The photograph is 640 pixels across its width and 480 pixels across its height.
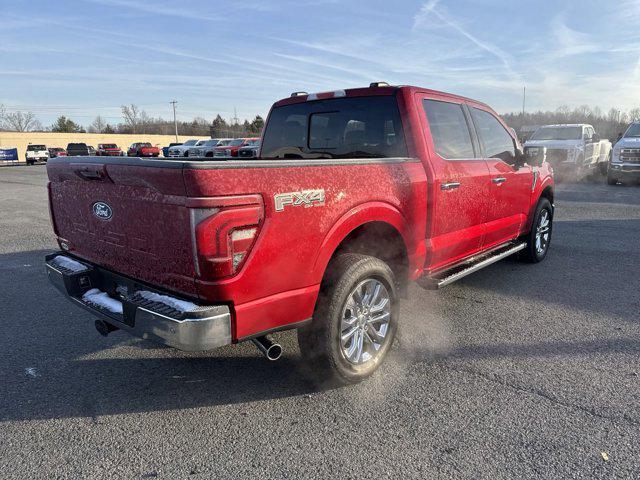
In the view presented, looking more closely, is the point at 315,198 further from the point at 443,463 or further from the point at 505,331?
the point at 505,331

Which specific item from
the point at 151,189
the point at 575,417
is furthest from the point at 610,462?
the point at 151,189

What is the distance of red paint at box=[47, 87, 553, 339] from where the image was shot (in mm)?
2324

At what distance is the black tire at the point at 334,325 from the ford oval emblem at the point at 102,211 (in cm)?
139

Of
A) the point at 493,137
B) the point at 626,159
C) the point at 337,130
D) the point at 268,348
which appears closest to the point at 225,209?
the point at 268,348

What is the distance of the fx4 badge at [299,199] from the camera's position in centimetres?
251

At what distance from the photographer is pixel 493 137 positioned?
4.88m

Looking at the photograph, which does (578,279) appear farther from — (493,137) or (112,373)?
(112,373)

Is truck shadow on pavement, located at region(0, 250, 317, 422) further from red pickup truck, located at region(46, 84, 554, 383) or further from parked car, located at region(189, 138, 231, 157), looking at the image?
parked car, located at region(189, 138, 231, 157)

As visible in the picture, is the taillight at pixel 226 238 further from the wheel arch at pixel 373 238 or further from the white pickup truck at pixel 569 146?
the white pickup truck at pixel 569 146

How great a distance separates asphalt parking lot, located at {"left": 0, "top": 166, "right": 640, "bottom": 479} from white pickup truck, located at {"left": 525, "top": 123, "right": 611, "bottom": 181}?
13979 mm

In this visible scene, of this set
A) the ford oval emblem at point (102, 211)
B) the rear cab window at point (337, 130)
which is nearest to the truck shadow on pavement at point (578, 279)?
the rear cab window at point (337, 130)

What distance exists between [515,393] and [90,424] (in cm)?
264

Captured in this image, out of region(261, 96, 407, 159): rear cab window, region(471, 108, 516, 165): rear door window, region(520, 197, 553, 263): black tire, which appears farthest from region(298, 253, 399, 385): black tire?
region(520, 197, 553, 263): black tire

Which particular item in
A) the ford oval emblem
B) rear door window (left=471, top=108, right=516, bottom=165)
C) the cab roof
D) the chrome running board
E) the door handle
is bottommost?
the chrome running board
